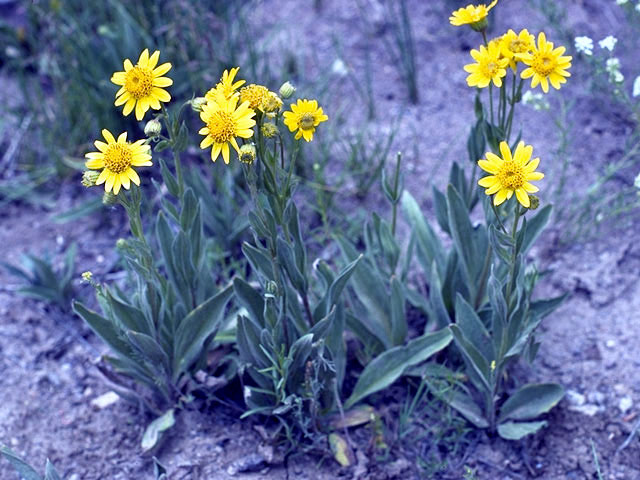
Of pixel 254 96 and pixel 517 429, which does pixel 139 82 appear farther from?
pixel 517 429

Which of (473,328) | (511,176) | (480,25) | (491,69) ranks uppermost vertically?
(480,25)

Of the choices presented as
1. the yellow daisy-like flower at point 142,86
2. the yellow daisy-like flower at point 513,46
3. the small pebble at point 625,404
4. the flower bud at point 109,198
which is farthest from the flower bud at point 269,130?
the small pebble at point 625,404

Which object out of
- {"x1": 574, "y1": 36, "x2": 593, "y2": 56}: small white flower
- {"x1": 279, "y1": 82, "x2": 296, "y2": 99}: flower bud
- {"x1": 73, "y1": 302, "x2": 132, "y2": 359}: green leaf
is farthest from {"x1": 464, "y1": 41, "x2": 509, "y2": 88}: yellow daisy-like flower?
{"x1": 73, "y1": 302, "x2": 132, "y2": 359}: green leaf

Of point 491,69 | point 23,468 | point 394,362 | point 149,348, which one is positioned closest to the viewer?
point 491,69

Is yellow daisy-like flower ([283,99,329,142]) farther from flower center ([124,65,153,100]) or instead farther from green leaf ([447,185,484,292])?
green leaf ([447,185,484,292])

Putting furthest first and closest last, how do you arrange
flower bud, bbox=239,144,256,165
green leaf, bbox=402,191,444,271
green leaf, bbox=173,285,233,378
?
green leaf, bbox=402,191,444,271 → green leaf, bbox=173,285,233,378 → flower bud, bbox=239,144,256,165

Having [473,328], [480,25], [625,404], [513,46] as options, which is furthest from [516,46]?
[625,404]

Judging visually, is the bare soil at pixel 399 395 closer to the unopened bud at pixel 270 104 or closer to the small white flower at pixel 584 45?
Result: the small white flower at pixel 584 45
